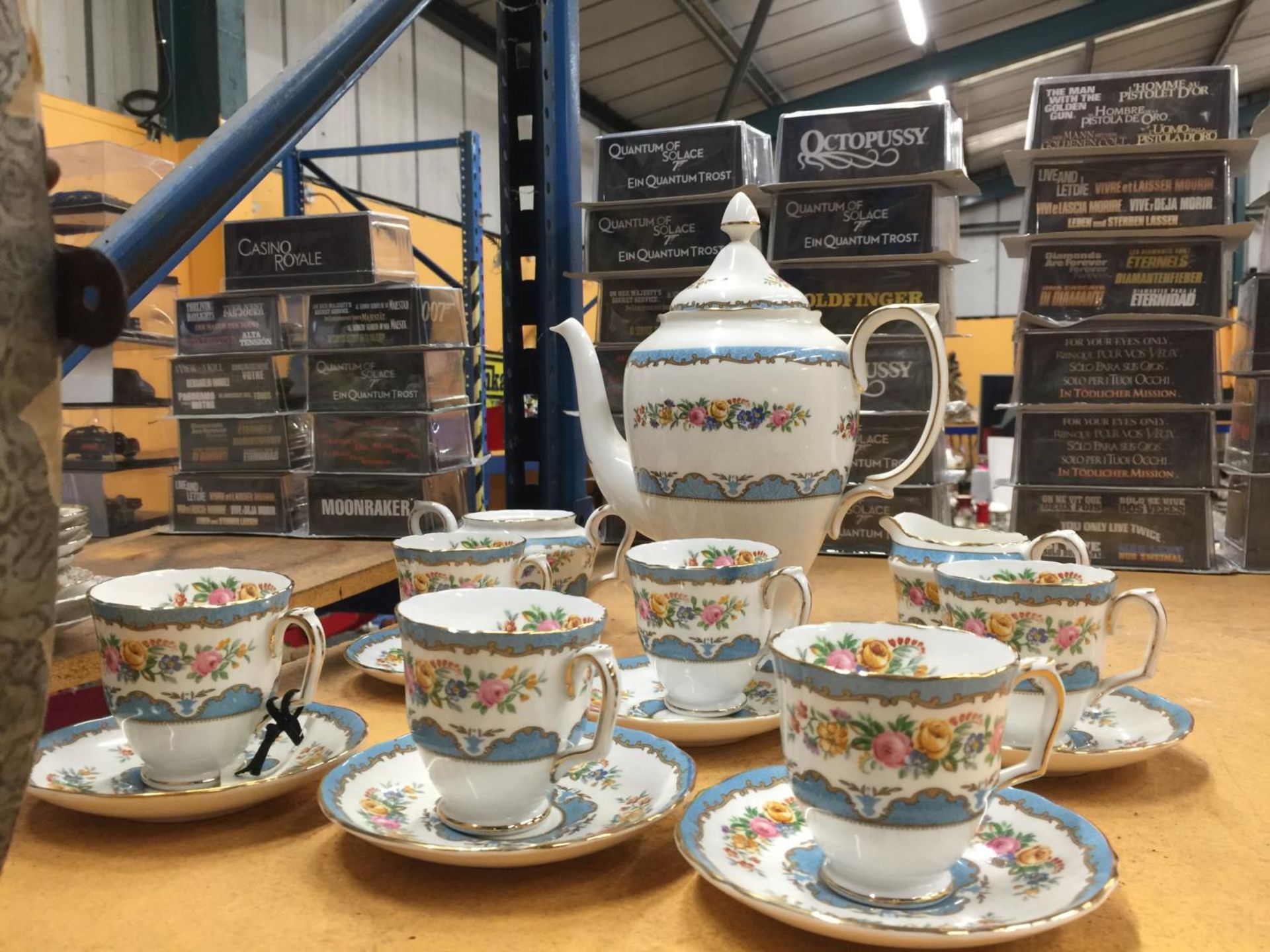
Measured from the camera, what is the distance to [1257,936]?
0.45 m

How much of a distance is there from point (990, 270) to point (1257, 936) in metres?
11.6

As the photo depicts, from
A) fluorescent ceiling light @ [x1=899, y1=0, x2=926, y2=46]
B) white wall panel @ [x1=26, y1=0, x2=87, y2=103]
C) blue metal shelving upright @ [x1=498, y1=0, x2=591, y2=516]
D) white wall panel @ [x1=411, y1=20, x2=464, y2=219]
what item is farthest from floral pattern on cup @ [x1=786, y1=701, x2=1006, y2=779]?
fluorescent ceiling light @ [x1=899, y1=0, x2=926, y2=46]

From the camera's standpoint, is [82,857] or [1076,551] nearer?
[82,857]

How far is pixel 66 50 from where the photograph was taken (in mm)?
3201

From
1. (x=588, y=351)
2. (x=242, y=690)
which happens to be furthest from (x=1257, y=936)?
(x=588, y=351)

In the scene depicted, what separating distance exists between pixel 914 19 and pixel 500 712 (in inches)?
239

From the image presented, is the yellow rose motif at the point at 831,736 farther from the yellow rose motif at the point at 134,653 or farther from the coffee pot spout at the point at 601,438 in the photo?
the coffee pot spout at the point at 601,438

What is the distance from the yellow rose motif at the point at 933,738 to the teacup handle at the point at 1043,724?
58 millimetres

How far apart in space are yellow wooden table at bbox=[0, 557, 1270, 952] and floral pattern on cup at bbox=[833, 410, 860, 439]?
0.32 meters

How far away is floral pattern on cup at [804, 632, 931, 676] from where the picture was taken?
543 millimetres

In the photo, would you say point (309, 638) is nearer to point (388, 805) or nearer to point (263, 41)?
point (388, 805)

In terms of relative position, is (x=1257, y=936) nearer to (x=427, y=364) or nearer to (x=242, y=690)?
(x=242, y=690)

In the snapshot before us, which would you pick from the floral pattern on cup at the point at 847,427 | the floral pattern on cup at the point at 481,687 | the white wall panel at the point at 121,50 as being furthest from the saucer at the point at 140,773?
the white wall panel at the point at 121,50

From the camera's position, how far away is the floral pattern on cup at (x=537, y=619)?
606mm
